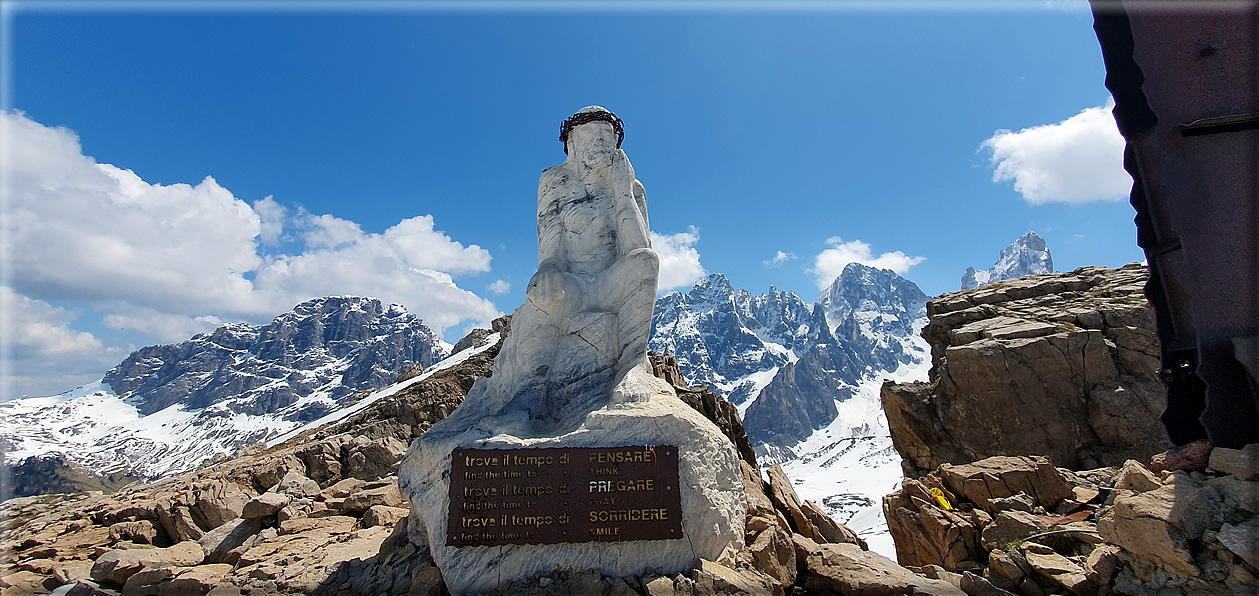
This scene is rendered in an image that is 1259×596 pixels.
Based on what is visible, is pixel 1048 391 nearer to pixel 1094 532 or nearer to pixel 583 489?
pixel 1094 532

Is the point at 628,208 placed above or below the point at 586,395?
above

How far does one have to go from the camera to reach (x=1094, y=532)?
686cm

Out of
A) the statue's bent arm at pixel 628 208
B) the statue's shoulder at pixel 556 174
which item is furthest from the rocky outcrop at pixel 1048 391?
the statue's shoulder at pixel 556 174

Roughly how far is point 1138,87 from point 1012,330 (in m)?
17.0

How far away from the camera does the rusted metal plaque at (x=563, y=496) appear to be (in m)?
6.36

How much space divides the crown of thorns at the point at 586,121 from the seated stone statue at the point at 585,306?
0.10 metres

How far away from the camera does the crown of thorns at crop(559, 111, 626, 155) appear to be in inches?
388

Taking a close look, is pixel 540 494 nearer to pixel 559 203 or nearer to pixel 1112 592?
pixel 559 203

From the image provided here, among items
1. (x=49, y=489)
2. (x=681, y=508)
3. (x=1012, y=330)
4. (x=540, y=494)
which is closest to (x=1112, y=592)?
(x=681, y=508)

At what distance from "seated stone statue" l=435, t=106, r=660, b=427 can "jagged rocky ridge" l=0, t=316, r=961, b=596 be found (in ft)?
7.46

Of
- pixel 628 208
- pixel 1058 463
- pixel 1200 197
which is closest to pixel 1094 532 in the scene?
pixel 1200 197

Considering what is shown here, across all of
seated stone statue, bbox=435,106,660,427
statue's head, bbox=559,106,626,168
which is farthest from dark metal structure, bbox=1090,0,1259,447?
statue's head, bbox=559,106,626,168

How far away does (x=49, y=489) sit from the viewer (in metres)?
94.5

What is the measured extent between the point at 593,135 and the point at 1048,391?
18355 mm
